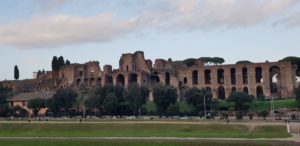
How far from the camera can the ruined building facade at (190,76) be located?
274 ft

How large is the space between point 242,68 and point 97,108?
29.9 meters

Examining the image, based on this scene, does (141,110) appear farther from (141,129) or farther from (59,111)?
(141,129)

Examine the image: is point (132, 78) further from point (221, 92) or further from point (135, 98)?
point (135, 98)

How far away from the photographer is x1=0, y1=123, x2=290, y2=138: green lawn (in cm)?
3997

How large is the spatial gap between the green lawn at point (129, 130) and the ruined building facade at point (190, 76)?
132ft

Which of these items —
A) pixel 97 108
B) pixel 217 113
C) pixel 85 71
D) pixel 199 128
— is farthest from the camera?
pixel 85 71

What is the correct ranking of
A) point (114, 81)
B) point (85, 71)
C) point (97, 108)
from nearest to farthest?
point (97, 108), point (114, 81), point (85, 71)

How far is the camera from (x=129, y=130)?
147 feet

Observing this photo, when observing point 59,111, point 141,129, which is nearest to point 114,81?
point 59,111

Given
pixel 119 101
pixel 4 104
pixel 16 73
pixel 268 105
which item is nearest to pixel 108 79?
pixel 4 104

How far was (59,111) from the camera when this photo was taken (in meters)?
75.4

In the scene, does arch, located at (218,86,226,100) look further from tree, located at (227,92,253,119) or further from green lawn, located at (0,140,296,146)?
green lawn, located at (0,140,296,146)

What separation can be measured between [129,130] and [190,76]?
154 ft

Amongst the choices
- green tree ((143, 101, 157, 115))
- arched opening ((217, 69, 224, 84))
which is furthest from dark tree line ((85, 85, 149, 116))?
arched opening ((217, 69, 224, 84))
